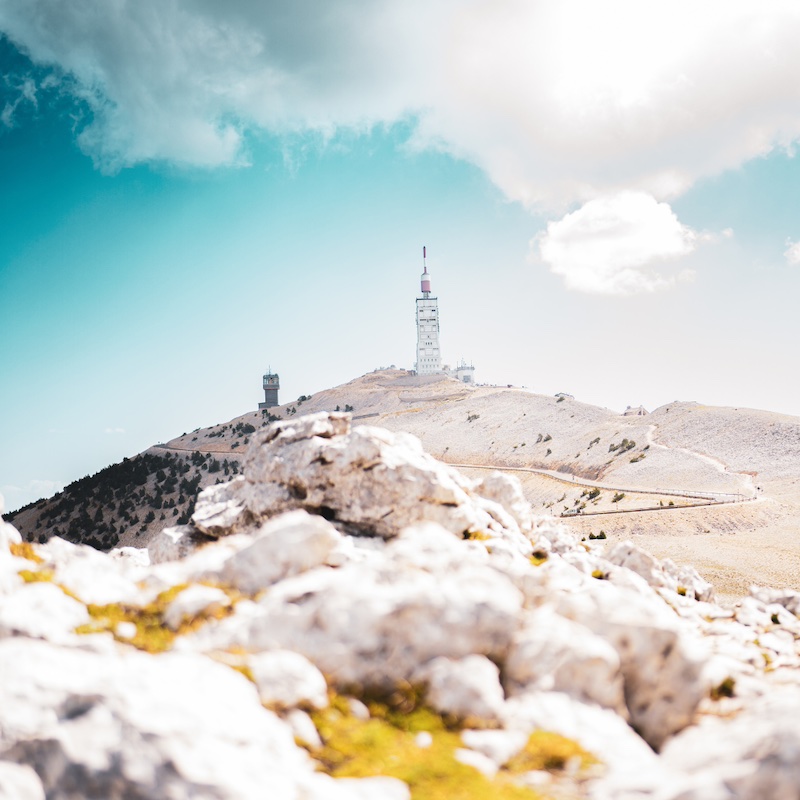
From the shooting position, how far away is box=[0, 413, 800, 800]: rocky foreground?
669 centimetres

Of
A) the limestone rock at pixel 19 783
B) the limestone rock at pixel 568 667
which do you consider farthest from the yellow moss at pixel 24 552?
the limestone rock at pixel 568 667

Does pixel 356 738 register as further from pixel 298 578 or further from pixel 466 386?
pixel 466 386

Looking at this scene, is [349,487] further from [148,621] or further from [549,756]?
[549,756]

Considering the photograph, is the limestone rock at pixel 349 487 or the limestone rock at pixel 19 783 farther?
the limestone rock at pixel 349 487

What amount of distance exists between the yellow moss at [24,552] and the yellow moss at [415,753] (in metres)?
7.64

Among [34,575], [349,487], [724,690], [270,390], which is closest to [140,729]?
[34,575]

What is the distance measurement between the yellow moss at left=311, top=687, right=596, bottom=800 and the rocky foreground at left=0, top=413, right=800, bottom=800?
0.03m

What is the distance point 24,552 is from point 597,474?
7074cm

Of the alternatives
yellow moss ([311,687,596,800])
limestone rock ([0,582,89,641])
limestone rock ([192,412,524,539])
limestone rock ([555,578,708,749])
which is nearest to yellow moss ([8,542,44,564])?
limestone rock ([0,582,89,641])

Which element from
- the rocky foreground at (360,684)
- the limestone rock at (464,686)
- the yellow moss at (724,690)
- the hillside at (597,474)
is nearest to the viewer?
the rocky foreground at (360,684)

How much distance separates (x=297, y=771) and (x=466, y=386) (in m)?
143

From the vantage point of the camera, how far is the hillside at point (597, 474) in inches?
1629

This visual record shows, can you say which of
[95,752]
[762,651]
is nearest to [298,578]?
[95,752]

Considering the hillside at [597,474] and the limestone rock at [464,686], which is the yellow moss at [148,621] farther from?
the hillside at [597,474]
